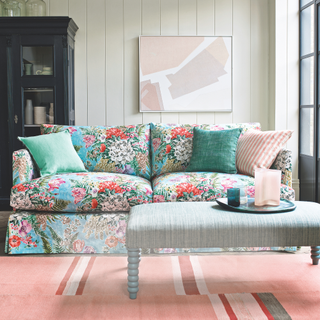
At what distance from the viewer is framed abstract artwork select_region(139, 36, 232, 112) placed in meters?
3.50

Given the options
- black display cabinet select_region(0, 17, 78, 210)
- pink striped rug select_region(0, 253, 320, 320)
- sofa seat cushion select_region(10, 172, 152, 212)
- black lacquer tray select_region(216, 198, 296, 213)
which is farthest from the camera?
black display cabinet select_region(0, 17, 78, 210)

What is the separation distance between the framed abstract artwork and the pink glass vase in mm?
1990

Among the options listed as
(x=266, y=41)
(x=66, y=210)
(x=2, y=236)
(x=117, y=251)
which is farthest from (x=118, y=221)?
(x=266, y=41)

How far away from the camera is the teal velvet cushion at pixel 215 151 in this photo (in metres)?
2.52

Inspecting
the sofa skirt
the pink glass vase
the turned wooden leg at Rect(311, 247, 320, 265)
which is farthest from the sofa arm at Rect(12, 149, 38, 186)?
the turned wooden leg at Rect(311, 247, 320, 265)

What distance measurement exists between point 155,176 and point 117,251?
771 mm

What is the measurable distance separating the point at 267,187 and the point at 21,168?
1.55 m

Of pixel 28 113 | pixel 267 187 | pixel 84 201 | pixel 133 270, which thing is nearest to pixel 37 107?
pixel 28 113

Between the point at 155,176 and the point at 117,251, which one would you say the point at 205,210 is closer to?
the point at 117,251

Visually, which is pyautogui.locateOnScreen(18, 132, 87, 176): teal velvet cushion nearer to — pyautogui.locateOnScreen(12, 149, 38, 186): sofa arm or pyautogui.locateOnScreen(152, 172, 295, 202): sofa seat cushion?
pyautogui.locateOnScreen(12, 149, 38, 186): sofa arm

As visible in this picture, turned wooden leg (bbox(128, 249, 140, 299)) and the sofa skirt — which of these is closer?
turned wooden leg (bbox(128, 249, 140, 299))

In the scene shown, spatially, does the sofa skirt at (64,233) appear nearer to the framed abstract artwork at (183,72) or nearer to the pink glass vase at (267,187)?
the pink glass vase at (267,187)

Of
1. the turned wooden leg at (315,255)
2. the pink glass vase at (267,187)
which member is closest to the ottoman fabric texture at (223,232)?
the pink glass vase at (267,187)

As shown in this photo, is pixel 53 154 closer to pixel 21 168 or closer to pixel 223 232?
pixel 21 168
